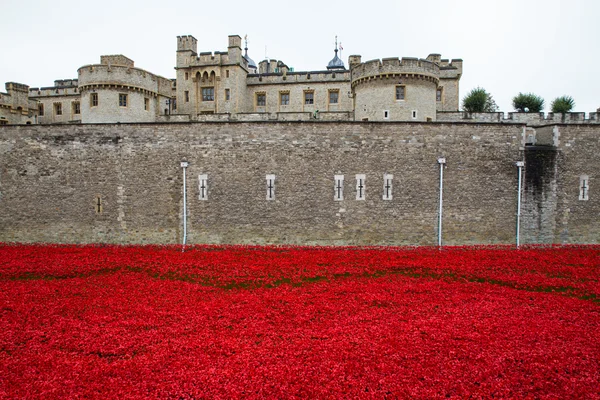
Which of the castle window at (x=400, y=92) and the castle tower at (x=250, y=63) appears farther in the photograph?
the castle tower at (x=250, y=63)

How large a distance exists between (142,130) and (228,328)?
49.8 ft

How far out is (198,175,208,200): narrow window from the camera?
21719 millimetres

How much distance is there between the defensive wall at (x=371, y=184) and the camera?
70.5ft

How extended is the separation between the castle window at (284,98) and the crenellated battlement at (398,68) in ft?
46.0

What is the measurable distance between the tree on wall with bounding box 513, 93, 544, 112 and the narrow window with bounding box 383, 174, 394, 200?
27.7m

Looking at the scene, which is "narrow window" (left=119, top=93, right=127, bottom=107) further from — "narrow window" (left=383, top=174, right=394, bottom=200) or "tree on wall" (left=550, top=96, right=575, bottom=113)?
"tree on wall" (left=550, top=96, right=575, bottom=113)

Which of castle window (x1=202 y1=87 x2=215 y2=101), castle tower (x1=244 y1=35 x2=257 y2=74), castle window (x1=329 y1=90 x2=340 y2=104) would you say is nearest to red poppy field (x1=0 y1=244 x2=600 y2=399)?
castle window (x1=202 y1=87 x2=215 y2=101)

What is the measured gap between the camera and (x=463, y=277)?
611 inches

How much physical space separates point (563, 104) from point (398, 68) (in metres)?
25.1

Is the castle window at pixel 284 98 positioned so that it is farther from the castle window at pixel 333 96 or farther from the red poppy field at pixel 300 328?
the red poppy field at pixel 300 328

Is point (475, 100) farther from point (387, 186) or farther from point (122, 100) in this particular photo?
point (122, 100)

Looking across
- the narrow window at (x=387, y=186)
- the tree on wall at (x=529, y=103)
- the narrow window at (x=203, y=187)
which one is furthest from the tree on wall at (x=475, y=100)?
the narrow window at (x=203, y=187)

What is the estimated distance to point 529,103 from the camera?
4162cm

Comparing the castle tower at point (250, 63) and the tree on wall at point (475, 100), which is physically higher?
the castle tower at point (250, 63)
